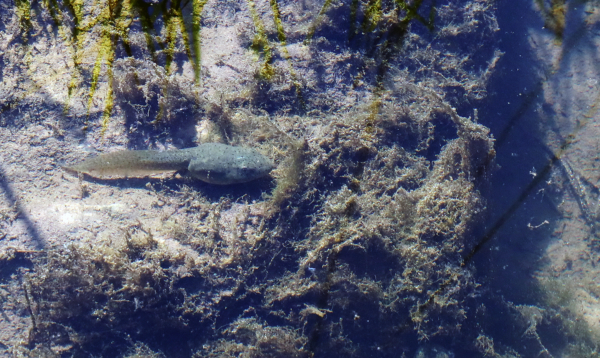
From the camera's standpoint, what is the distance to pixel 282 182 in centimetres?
434

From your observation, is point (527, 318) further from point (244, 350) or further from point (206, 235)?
point (206, 235)

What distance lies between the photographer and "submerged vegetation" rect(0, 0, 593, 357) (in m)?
3.80

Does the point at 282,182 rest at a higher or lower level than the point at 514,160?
higher

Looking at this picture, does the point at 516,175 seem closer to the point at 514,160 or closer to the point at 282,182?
the point at 514,160

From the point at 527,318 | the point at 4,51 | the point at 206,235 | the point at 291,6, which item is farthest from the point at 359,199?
the point at 4,51

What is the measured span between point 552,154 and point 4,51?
374 inches

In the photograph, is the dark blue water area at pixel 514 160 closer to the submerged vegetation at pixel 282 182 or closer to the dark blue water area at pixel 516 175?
the dark blue water area at pixel 516 175

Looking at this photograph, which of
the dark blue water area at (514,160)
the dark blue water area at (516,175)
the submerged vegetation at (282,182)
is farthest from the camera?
the dark blue water area at (514,160)

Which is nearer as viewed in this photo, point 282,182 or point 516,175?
point 282,182

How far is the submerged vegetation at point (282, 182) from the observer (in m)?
3.80

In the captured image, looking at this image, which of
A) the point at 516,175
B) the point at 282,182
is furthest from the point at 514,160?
the point at 282,182

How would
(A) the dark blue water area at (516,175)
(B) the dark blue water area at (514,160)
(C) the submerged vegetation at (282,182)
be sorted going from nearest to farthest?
(C) the submerged vegetation at (282,182), (A) the dark blue water area at (516,175), (B) the dark blue water area at (514,160)

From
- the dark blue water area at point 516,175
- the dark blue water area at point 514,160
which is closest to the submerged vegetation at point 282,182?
the dark blue water area at point 516,175

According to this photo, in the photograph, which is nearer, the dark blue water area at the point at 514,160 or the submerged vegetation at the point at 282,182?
→ the submerged vegetation at the point at 282,182
